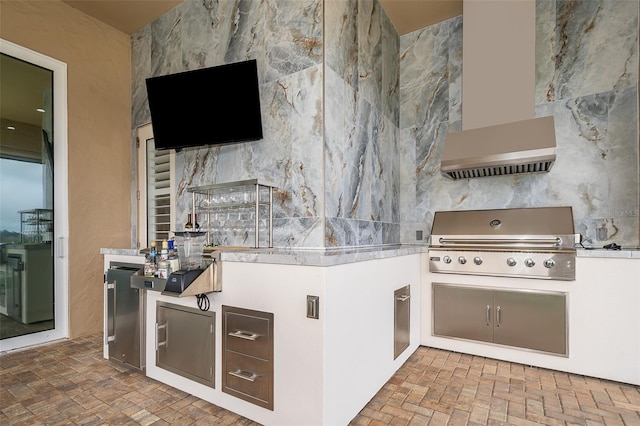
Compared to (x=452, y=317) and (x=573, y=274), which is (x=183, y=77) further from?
(x=573, y=274)

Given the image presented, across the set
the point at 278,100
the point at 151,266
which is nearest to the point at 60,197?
the point at 151,266

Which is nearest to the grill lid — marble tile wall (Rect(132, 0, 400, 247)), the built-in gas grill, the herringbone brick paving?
the built-in gas grill

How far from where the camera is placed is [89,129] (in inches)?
138

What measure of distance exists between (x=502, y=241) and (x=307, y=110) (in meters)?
2.08

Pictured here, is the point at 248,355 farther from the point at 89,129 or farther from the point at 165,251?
the point at 89,129

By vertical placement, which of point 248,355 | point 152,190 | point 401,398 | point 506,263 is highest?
point 152,190

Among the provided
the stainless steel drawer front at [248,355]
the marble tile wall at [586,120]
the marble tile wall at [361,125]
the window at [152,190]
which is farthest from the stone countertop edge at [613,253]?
the window at [152,190]

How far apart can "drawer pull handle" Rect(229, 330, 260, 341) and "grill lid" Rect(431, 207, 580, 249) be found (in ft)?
6.71

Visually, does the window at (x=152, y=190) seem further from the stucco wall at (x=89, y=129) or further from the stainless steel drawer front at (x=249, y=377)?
the stainless steel drawer front at (x=249, y=377)

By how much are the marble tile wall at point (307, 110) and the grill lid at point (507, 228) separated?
1.99 ft

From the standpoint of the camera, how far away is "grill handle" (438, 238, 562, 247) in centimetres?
280

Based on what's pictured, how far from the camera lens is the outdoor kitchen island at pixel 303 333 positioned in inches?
63.8

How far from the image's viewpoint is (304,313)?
1.66m

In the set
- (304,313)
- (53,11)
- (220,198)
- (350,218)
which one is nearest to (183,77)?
(220,198)
